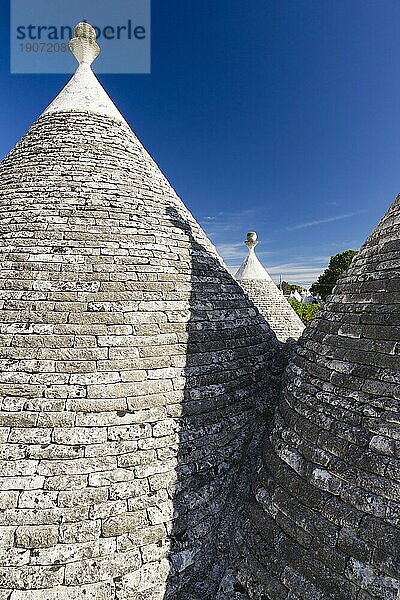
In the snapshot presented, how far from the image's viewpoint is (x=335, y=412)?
351cm

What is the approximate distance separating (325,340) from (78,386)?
103 inches

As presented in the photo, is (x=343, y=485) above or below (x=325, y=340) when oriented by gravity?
below

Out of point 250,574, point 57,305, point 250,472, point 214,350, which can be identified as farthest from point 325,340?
point 57,305

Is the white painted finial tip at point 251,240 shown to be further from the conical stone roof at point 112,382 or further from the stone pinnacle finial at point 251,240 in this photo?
the conical stone roof at point 112,382

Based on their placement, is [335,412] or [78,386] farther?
[78,386]

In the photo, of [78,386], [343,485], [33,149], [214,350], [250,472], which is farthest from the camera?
[33,149]

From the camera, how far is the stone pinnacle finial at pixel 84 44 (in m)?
6.57

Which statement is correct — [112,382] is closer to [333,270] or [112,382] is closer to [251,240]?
[251,240]

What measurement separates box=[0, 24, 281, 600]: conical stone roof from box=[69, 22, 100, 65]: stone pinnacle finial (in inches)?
55.8

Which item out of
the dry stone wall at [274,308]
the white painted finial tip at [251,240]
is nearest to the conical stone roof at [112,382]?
the dry stone wall at [274,308]

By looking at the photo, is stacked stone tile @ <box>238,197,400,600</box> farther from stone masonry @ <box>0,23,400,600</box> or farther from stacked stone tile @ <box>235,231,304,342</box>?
stacked stone tile @ <box>235,231,304,342</box>

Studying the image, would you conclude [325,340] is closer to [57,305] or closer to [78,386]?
[78,386]

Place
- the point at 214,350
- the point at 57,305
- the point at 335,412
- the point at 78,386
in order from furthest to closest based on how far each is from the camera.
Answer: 1. the point at 214,350
2. the point at 57,305
3. the point at 78,386
4. the point at 335,412

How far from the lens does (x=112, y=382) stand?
4141 mm
